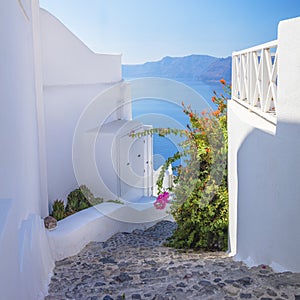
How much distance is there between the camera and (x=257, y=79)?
15.3 feet

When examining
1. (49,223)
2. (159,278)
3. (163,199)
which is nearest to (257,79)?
(159,278)

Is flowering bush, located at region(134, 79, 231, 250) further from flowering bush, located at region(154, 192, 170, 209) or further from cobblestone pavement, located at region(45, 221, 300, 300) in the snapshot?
flowering bush, located at region(154, 192, 170, 209)

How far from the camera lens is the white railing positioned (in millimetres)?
4108

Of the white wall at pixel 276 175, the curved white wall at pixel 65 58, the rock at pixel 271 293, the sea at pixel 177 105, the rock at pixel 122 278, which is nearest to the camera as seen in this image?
the rock at pixel 271 293

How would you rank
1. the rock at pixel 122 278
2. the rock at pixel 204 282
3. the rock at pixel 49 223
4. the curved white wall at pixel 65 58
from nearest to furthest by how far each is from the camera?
the rock at pixel 204 282 < the rock at pixel 122 278 < the rock at pixel 49 223 < the curved white wall at pixel 65 58

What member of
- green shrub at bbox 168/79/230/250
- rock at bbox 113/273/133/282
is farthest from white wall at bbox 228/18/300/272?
rock at bbox 113/273/133/282

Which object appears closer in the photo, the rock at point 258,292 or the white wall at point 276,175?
the rock at point 258,292

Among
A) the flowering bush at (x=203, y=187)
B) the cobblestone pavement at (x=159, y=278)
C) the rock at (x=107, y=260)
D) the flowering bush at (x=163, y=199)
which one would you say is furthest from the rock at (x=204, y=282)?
the flowering bush at (x=163, y=199)

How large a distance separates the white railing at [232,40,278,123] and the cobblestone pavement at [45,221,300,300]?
165 cm

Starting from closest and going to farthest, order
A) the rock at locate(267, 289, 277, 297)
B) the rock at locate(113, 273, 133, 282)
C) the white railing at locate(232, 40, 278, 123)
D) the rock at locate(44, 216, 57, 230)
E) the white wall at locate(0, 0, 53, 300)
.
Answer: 1. the white wall at locate(0, 0, 53, 300)
2. the rock at locate(267, 289, 277, 297)
3. the white railing at locate(232, 40, 278, 123)
4. the rock at locate(113, 273, 133, 282)
5. the rock at locate(44, 216, 57, 230)

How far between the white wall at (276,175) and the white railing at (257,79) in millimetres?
194

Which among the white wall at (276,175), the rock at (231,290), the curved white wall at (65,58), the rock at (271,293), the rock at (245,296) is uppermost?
the curved white wall at (65,58)

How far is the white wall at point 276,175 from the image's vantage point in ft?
11.1

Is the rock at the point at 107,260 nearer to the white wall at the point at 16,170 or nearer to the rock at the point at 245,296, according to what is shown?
the white wall at the point at 16,170
